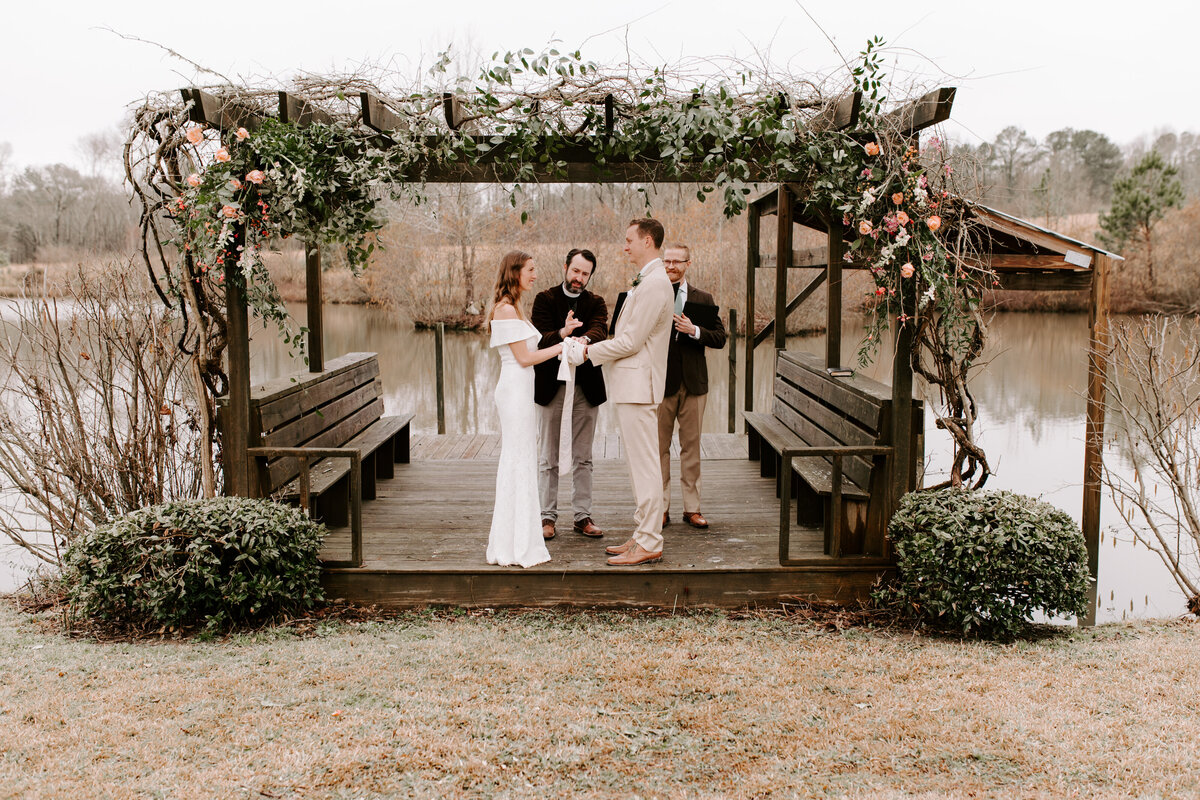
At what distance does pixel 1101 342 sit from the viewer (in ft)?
18.9

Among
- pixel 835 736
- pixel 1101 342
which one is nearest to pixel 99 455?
pixel 835 736

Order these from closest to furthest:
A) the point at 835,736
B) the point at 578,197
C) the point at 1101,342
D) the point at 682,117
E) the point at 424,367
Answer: the point at 835,736 < the point at 682,117 < the point at 1101,342 < the point at 424,367 < the point at 578,197

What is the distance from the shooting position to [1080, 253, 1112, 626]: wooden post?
5738mm

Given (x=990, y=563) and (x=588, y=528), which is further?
(x=588, y=528)

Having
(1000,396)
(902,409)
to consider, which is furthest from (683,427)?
(1000,396)

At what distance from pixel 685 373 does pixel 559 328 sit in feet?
2.74

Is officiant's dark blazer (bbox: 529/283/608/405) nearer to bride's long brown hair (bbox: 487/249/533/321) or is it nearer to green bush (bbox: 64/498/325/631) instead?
bride's long brown hair (bbox: 487/249/533/321)

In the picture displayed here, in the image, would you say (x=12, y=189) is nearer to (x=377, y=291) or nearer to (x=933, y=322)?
(x=377, y=291)

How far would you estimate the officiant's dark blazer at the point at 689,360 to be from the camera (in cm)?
569

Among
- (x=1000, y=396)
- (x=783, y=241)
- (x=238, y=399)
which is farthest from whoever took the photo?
(x=1000, y=396)

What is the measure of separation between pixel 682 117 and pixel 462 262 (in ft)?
58.4

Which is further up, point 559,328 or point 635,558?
point 559,328

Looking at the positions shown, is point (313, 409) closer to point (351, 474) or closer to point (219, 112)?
point (351, 474)

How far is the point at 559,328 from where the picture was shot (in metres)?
5.52
